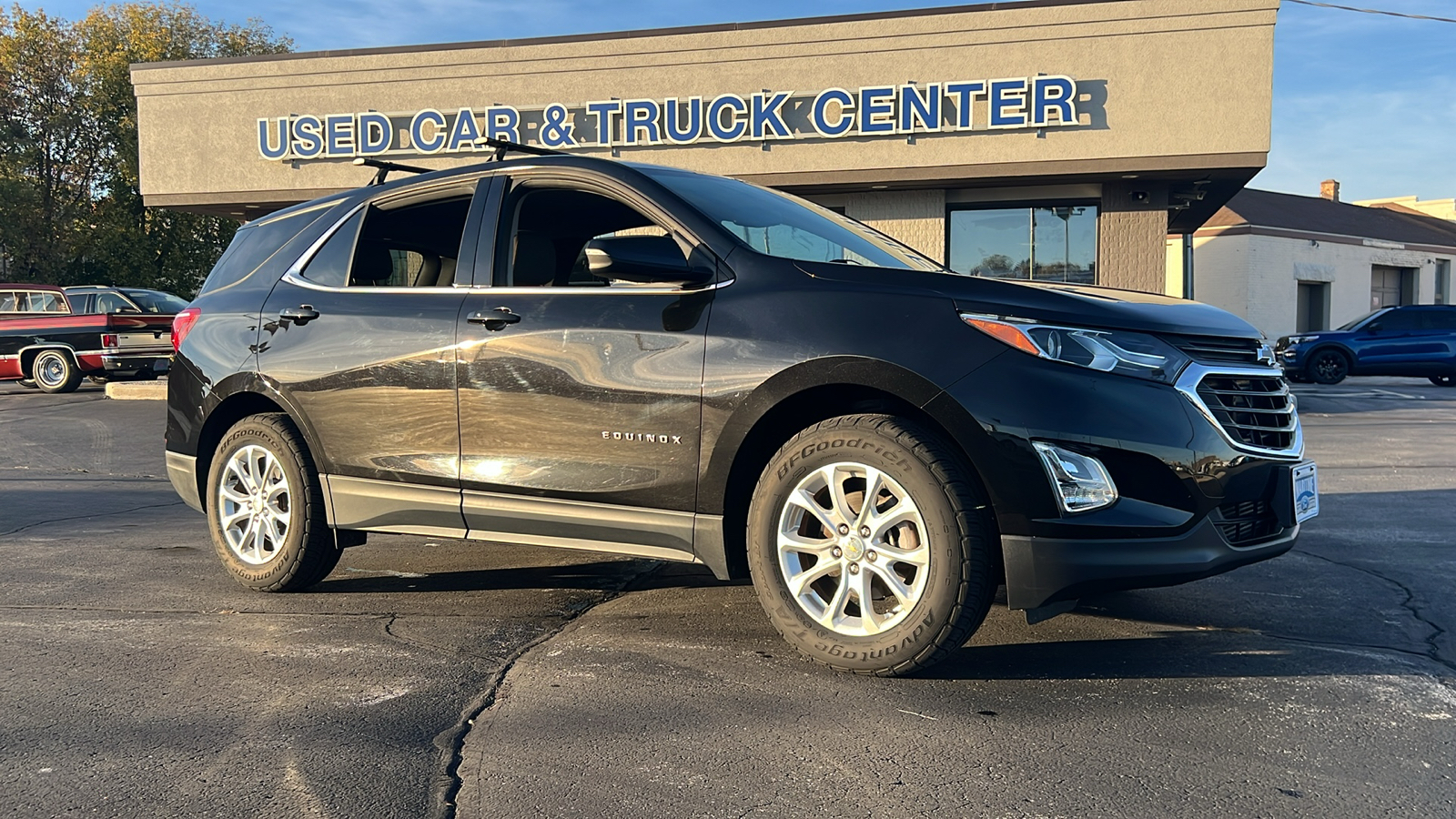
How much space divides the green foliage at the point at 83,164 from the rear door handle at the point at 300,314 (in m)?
31.7

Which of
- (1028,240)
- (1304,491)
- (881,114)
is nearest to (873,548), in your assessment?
(1304,491)

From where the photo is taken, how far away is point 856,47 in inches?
607

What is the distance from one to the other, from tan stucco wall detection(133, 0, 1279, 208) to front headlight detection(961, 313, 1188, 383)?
476 inches

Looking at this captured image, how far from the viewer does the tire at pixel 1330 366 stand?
67.5 ft

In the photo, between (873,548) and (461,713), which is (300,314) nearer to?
(461,713)

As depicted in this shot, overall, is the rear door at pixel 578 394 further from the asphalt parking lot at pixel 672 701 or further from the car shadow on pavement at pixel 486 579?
the car shadow on pavement at pixel 486 579

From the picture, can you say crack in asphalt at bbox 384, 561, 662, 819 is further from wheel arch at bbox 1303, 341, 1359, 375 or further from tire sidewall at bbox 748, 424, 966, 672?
wheel arch at bbox 1303, 341, 1359, 375

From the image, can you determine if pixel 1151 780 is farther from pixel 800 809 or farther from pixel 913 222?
pixel 913 222

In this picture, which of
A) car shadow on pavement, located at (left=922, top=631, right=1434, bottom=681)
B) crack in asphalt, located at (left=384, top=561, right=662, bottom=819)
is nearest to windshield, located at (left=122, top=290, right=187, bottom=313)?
crack in asphalt, located at (left=384, top=561, right=662, bottom=819)

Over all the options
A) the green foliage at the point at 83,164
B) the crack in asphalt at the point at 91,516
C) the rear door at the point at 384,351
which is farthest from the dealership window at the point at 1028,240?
the green foliage at the point at 83,164

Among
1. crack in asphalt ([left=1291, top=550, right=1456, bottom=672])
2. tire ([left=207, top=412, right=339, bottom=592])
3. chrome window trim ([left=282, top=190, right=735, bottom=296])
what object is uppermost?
chrome window trim ([left=282, top=190, right=735, bottom=296])

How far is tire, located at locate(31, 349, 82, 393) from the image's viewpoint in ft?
61.4

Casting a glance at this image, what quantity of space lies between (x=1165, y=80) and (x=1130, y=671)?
41.6ft

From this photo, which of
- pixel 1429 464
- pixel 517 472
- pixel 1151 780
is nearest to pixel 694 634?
pixel 517 472
